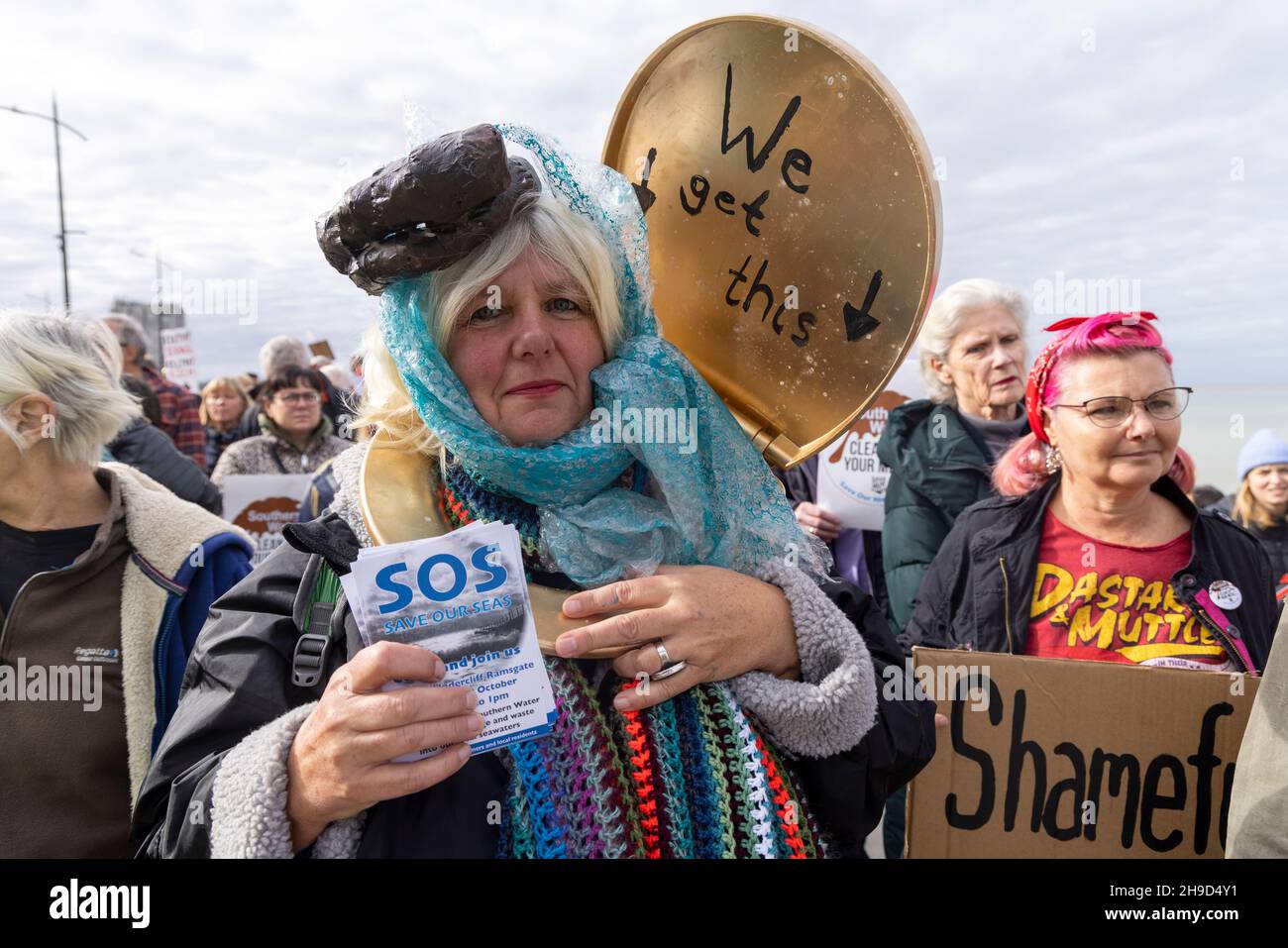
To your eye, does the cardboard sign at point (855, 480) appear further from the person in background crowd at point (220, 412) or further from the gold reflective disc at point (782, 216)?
the person in background crowd at point (220, 412)

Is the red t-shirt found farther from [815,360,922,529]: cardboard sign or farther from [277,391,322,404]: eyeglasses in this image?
[277,391,322,404]: eyeglasses

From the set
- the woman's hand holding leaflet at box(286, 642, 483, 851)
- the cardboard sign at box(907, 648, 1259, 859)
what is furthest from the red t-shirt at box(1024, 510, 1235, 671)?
the woman's hand holding leaflet at box(286, 642, 483, 851)

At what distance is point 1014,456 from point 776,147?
5.40 feet

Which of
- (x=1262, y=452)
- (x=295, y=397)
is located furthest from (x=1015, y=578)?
(x=295, y=397)

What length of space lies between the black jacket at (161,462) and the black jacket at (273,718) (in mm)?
2361

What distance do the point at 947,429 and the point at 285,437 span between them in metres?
3.61

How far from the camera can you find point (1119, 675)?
2.00 m

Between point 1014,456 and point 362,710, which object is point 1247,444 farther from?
point 362,710

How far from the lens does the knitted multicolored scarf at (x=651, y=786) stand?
A: 1.22 m

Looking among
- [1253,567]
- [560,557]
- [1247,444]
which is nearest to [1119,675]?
[1253,567]

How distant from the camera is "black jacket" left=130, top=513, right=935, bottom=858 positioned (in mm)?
1163

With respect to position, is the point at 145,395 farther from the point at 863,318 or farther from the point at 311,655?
the point at 863,318

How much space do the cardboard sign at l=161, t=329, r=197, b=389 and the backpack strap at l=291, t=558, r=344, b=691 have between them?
26.8 ft

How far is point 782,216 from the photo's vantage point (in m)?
1.45
